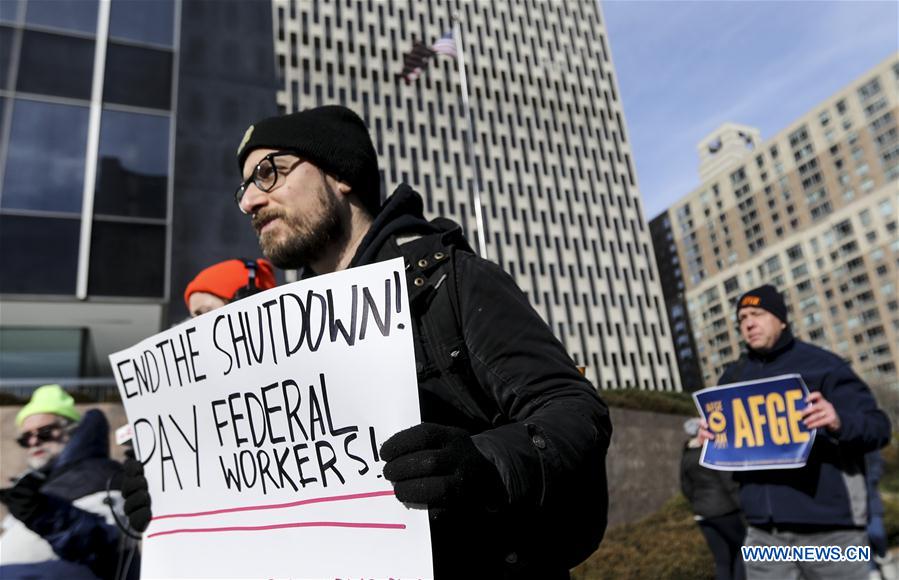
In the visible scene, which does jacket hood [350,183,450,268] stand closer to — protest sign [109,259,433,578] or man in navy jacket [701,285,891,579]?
protest sign [109,259,433,578]

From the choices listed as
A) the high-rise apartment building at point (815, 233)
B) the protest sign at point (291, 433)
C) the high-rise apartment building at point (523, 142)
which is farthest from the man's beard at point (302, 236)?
the high-rise apartment building at point (815, 233)

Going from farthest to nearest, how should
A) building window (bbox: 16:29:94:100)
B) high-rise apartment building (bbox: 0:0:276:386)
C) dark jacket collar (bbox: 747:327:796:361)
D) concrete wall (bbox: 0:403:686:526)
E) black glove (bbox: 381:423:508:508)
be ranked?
concrete wall (bbox: 0:403:686:526) → building window (bbox: 16:29:94:100) → high-rise apartment building (bbox: 0:0:276:386) → dark jacket collar (bbox: 747:327:796:361) → black glove (bbox: 381:423:508:508)

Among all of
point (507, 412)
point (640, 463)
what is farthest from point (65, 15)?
point (640, 463)

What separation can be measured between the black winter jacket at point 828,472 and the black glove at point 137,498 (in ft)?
10.9

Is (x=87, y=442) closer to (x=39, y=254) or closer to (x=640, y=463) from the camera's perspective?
(x=39, y=254)

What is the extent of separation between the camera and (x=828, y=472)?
138 inches

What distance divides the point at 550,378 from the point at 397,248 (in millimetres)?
572

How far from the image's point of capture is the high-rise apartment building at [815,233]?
93250 mm

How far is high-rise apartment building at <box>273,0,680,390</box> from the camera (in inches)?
2630

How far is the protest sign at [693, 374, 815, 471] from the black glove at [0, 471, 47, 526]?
12.0ft

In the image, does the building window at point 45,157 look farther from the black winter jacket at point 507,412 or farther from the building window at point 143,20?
the black winter jacket at point 507,412

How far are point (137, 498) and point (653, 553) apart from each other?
813 centimetres

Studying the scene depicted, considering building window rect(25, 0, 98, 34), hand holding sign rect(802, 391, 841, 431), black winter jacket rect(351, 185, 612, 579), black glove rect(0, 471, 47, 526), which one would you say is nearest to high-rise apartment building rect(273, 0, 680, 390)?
building window rect(25, 0, 98, 34)

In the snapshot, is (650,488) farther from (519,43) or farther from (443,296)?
(519,43)
